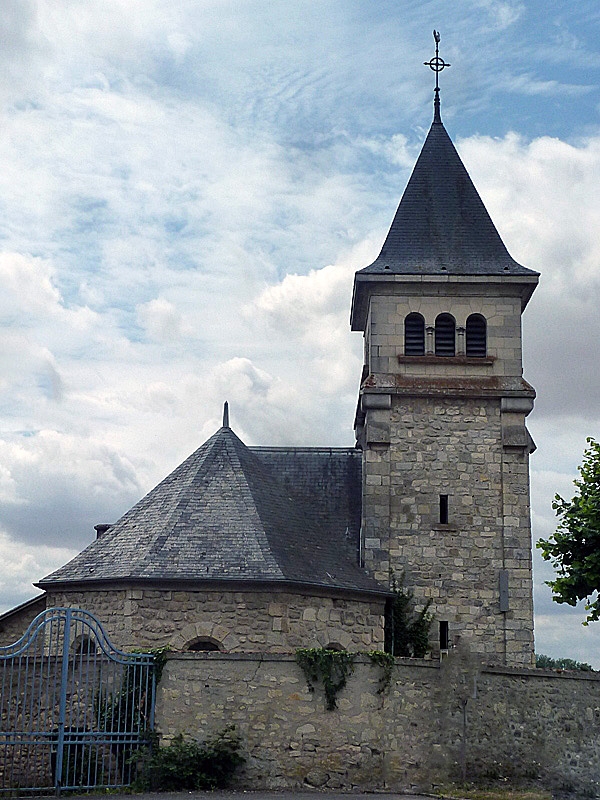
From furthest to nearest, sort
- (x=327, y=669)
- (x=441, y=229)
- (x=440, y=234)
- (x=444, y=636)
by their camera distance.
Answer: (x=441, y=229)
(x=440, y=234)
(x=444, y=636)
(x=327, y=669)

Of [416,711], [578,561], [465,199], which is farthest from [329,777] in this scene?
[465,199]

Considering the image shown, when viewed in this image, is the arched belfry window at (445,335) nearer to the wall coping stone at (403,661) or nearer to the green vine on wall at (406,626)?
the green vine on wall at (406,626)

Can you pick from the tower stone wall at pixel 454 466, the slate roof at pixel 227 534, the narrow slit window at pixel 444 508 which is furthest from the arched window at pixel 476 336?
the slate roof at pixel 227 534

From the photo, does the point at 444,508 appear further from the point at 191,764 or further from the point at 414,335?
the point at 191,764

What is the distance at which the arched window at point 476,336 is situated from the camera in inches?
1057

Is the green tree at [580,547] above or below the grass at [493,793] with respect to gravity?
above

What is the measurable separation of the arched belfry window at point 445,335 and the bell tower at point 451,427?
1.2 inches

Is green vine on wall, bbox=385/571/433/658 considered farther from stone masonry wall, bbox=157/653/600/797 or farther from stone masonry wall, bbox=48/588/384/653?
stone masonry wall, bbox=157/653/600/797

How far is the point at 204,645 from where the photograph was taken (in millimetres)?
21031

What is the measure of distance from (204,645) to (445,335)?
10.3 meters

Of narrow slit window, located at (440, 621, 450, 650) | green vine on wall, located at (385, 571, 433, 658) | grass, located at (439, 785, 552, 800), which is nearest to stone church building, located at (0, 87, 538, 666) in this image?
narrow slit window, located at (440, 621, 450, 650)

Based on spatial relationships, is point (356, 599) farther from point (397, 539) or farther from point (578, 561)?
point (578, 561)

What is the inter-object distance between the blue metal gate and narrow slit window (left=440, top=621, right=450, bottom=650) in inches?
348

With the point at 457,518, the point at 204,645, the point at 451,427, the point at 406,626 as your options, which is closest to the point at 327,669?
the point at 204,645
